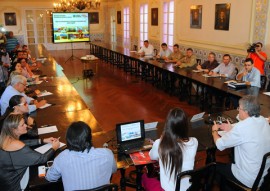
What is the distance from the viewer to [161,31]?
10531mm

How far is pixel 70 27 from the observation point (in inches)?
486

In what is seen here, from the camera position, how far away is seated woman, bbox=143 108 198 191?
6.79 feet

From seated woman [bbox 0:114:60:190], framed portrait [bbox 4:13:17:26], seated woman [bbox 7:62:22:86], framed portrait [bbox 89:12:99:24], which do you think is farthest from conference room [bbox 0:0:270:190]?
framed portrait [bbox 89:12:99:24]

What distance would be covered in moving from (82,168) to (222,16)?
651 centimetres

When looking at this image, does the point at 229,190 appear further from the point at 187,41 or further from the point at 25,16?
the point at 25,16

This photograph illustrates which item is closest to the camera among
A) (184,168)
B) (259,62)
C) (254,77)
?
(184,168)

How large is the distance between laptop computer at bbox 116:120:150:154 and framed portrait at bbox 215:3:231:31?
17.5ft

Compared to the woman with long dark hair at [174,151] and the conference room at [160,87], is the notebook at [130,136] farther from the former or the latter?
the woman with long dark hair at [174,151]

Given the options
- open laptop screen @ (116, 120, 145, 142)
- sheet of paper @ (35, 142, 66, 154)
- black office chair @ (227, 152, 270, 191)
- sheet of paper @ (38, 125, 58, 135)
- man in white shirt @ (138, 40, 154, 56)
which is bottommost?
black office chair @ (227, 152, 270, 191)

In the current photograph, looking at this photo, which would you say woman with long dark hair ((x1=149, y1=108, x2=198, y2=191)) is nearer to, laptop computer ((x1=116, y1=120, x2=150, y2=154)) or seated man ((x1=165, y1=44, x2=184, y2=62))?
laptop computer ((x1=116, y1=120, x2=150, y2=154))

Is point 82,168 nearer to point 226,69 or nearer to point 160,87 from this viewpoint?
point 226,69

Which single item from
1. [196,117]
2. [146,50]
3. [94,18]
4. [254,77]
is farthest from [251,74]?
[94,18]

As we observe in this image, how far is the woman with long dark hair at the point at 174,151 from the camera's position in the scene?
207 centimetres

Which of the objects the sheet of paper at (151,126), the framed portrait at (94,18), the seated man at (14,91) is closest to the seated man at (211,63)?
the sheet of paper at (151,126)
